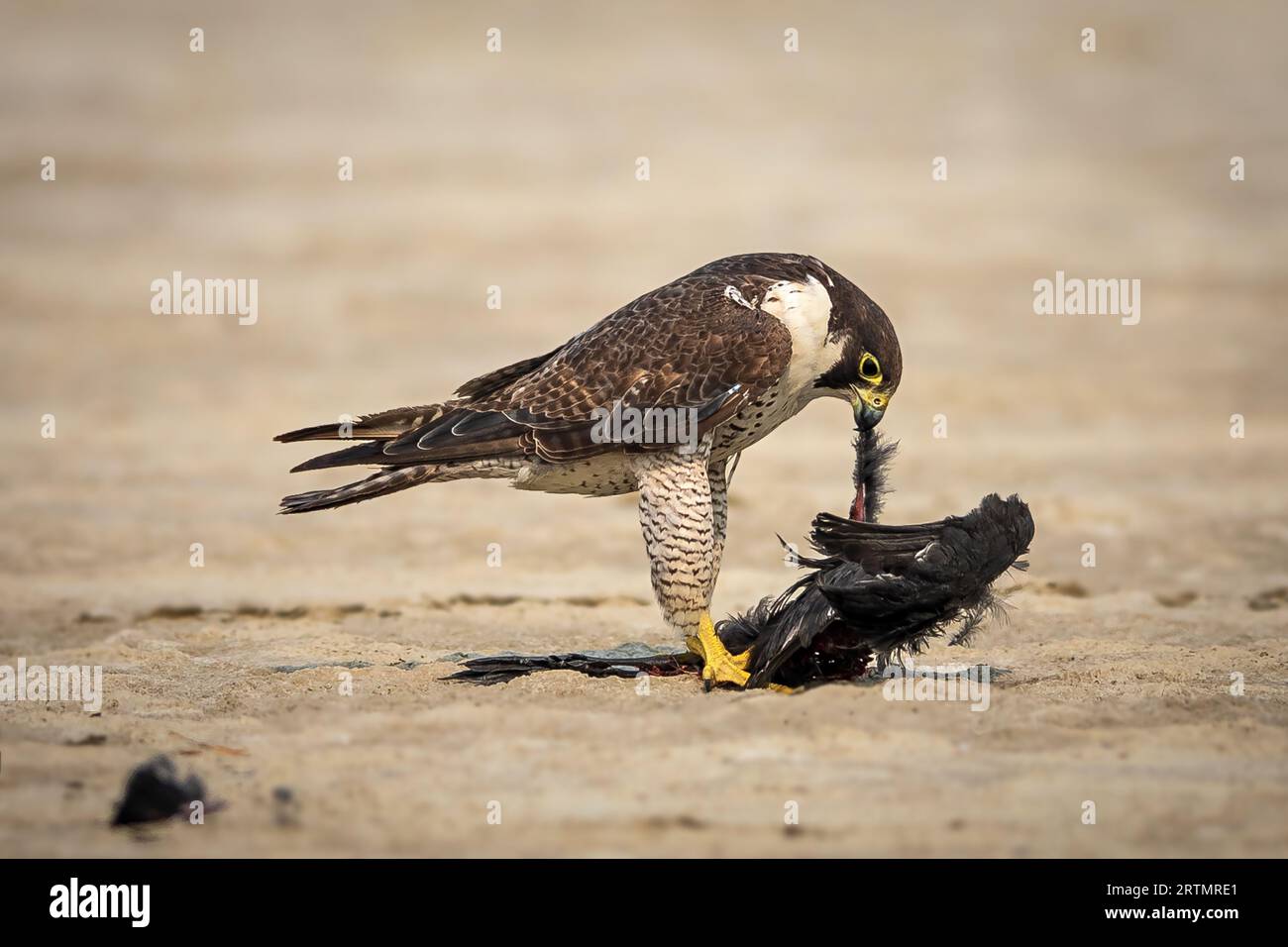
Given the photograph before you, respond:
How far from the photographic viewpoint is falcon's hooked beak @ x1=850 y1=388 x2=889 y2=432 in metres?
6.88

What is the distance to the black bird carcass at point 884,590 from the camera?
20.4ft

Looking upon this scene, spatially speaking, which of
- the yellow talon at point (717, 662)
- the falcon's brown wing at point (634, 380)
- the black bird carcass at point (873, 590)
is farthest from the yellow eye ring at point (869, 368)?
the yellow talon at point (717, 662)

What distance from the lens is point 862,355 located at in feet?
22.3

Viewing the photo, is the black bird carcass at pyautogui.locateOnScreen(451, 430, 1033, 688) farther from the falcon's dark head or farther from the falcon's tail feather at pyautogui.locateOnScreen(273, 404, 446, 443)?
the falcon's tail feather at pyautogui.locateOnScreen(273, 404, 446, 443)

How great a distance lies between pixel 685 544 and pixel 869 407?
1060mm

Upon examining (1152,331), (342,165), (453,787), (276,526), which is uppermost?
(342,165)

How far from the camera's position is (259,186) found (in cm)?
1995

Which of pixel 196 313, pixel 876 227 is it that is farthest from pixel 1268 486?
pixel 196 313

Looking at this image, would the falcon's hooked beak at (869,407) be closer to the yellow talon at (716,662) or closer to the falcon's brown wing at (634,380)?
the falcon's brown wing at (634,380)

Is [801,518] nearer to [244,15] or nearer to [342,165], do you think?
[342,165]

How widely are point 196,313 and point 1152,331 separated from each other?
1055 centimetres

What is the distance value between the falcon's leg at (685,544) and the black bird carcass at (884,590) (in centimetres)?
21

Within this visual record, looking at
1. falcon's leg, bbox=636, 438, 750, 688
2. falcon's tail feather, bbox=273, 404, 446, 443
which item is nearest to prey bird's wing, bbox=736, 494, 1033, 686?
falcon's leg, bbox=636, 438, 750, 688

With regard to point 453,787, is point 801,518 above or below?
above
